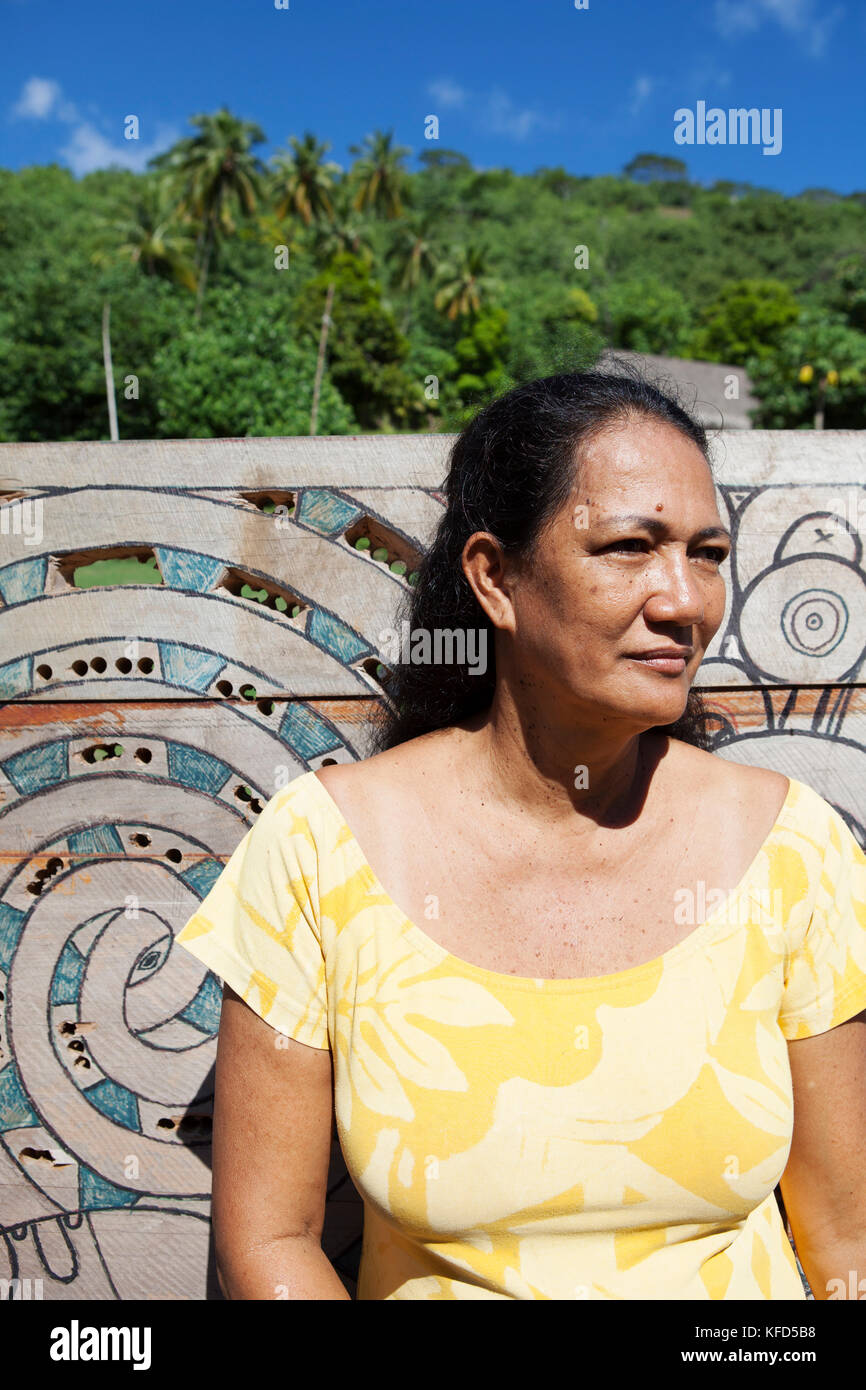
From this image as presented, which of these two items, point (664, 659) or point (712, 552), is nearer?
point (664, 659)

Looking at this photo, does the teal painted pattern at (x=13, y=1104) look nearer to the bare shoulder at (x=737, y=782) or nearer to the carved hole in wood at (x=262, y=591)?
the carved hole in wood at (x=262, y=591)

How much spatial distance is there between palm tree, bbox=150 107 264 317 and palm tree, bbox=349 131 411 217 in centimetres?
965

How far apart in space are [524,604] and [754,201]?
307 ft

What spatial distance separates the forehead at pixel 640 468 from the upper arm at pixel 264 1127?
99 centimetres

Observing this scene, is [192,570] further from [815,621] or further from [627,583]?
[815,621]

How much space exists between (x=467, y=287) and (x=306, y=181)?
8.94m

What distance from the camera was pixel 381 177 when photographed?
50438 mm

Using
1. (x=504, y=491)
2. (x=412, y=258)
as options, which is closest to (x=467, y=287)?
(x=412, y=258)

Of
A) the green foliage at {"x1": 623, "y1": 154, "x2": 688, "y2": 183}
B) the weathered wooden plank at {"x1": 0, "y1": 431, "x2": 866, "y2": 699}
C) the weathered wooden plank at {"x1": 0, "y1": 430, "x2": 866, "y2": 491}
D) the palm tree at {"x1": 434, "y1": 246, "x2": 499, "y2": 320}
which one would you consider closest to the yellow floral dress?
the weathered wooden plank at {"x1": 0, "y1": 431, "x2": 866, "y2": 699}

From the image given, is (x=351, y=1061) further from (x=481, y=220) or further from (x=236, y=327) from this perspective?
(x=481, y=220)

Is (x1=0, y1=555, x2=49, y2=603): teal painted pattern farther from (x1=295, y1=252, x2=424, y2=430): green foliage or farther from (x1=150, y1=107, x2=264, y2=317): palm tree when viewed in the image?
(x1=150, y1=107, x2=264, y2=317): palm tree

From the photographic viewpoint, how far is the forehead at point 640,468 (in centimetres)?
156

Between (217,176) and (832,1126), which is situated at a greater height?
(217,176)

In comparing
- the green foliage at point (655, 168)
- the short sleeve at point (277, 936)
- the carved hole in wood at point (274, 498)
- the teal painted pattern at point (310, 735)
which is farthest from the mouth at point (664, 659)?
the green foliage at point (655, 168)
